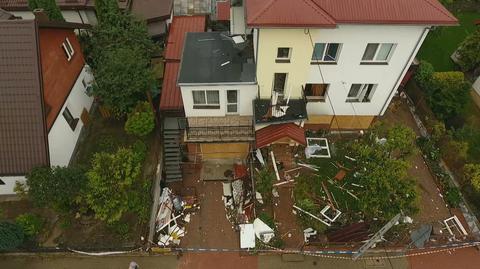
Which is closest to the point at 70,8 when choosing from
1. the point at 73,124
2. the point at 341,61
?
the point at 73,124

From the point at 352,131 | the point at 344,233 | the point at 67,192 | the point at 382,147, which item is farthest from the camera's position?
the point at 352,131

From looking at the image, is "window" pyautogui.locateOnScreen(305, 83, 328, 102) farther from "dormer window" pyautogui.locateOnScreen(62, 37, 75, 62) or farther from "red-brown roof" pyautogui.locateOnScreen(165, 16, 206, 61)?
"dormer window" pyautogui.locateOnScreen(62, 37, 75, 62)

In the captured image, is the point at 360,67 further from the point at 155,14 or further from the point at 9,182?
the point at 9,182

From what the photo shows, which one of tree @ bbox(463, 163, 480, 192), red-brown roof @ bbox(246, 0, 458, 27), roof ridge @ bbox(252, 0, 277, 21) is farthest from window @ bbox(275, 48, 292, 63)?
tree @ bbox(463, 163, 480, 192)

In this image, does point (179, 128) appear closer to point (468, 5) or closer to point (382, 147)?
point (382, 147)

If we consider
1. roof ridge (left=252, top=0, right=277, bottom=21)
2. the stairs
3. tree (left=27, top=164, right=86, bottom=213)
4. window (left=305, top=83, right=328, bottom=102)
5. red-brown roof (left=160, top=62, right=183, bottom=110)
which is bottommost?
the stairs

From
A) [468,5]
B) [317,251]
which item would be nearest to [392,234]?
[317,251]
